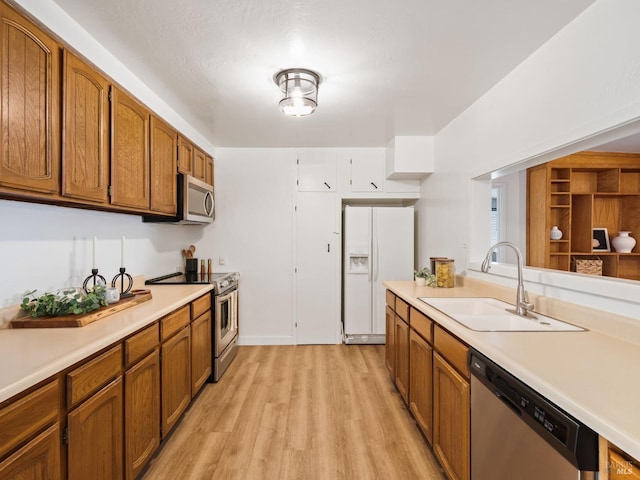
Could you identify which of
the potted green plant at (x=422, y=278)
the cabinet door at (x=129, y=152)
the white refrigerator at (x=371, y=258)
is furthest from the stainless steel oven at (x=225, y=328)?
the potted green plant at (x=422, y=278)

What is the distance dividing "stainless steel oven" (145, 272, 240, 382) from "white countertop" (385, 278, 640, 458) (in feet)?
6.29

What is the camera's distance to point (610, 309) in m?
1.37

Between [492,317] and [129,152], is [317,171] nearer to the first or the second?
[129,152]

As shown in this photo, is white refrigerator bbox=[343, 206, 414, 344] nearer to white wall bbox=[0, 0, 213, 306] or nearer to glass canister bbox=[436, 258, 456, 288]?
glass canister bbox=[436, 258, 456, 288]

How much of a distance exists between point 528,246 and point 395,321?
2112 mm

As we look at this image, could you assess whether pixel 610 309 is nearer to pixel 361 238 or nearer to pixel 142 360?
pixel 142 360

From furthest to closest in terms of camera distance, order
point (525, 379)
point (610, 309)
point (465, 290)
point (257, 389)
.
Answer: point (257, 389) < point (465, 290) < point (610, 309) < point (525, 379)

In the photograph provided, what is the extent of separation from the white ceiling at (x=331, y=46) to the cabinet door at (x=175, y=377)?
171 cm

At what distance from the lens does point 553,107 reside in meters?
1.64

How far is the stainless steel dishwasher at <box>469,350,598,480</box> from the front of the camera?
80 centimetres

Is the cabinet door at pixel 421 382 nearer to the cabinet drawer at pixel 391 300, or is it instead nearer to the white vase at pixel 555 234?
the cabinet drawer at pixel 391 300

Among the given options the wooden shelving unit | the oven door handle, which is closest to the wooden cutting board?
the oven door handle

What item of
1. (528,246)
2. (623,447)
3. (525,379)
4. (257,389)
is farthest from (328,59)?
(528,246)

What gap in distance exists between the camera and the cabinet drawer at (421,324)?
6.04ft
